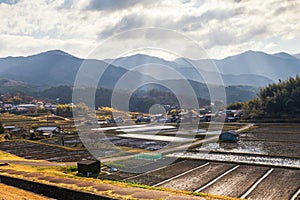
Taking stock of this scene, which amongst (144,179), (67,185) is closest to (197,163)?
(144,179)

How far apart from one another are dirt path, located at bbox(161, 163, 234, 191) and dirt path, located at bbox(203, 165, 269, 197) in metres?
0.79

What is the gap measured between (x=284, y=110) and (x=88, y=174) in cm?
4527

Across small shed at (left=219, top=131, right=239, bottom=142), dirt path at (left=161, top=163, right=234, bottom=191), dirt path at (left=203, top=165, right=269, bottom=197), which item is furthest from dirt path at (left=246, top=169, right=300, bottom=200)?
small shed at (left=219, top=131, right=239, bottom=142)

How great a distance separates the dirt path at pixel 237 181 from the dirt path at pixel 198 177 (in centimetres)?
79

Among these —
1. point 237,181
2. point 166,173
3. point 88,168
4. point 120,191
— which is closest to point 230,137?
point 166,173

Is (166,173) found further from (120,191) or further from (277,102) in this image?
(277,102)

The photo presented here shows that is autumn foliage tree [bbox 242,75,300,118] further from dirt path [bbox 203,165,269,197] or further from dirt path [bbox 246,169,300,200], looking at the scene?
dirt path [bbox 246,169,300,200]

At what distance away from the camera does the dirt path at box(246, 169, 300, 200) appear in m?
14.0

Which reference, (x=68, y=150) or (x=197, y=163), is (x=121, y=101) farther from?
(x=197, y=163)

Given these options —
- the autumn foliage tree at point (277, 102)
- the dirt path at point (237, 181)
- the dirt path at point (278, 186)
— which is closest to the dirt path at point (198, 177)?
the dirt path at point (237, 181)

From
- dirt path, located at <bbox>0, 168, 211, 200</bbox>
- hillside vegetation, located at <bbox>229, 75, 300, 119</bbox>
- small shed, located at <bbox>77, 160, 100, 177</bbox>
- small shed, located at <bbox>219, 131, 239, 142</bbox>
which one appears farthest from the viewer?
hillside vegetation, located at <bbox>229, 75, 300, 119</bbox>

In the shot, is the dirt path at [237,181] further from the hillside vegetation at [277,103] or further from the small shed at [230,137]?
the hillside vegetation at [277,103]

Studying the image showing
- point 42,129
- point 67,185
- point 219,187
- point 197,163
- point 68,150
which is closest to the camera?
point 67,185

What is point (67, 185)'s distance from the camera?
492 inches
